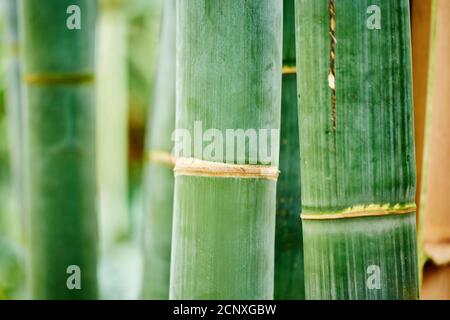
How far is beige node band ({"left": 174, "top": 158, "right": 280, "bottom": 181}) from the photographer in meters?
0.57

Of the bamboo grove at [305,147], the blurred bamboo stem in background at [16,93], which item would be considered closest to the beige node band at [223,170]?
the bamboo grove at [305,147]

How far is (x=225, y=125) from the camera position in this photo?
563 mm

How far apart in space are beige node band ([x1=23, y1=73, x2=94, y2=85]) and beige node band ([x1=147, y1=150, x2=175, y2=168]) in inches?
5.6

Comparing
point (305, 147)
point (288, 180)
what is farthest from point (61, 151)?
point (305, 147)

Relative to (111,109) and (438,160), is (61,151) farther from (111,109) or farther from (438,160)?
(111,109)

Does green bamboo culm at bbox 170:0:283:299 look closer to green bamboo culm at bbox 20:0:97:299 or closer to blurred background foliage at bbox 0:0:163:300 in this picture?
green bamboo culm at bbox 20:0:97:299

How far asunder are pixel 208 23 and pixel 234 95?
7 centimetres

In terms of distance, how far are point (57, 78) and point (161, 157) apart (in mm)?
183

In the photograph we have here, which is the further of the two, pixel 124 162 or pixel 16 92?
pixel 124 162

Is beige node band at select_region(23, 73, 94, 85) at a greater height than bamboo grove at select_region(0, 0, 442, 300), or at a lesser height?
greater

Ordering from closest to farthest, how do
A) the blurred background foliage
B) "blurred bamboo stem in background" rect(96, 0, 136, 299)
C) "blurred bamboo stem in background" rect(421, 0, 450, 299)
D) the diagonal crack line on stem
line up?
the diagonal crack line on stem, "blurred bamboo stem in background" rect(421, 0, 450, 299), the blurred background foliage, "blurred bamboo stem in background" rect(96, 0, 136, 299)

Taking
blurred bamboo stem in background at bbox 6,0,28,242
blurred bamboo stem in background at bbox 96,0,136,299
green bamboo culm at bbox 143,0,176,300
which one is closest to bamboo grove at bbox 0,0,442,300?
green bamboo culm at bbox 143,0,176,300

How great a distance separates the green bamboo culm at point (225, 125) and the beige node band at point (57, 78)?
14.2 inches
